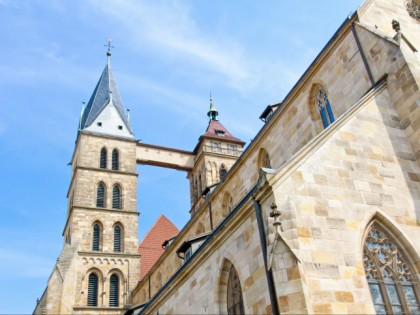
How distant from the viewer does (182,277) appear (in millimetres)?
13086

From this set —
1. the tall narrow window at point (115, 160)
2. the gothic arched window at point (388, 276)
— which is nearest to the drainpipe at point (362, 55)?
the gothic arched window at point (388, 276)

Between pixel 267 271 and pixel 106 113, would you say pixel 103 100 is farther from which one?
pixel 267 271

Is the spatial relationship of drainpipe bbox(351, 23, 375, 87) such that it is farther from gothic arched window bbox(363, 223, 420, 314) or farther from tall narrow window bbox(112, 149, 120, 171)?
tall narrow window bbox(112, 149, 120, 171)

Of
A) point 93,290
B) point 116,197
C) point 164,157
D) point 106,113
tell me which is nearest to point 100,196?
point 116,197

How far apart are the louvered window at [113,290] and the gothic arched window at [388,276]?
2253 centimetres

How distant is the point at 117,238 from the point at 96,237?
4.51 feet

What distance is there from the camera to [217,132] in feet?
129

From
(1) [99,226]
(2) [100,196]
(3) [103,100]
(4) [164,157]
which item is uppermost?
(3) [103,100]

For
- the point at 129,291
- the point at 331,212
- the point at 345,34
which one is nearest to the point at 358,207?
the point at 331,212

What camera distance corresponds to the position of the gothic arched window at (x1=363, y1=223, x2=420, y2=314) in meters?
8.41

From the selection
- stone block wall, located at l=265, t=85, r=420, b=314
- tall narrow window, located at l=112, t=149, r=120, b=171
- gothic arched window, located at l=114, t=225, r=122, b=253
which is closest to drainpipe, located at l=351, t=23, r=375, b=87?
stone block wall, located at l=265, t=85, r=420, b=314

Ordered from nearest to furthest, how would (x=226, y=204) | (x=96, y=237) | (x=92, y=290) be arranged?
(x=226, y=204), (x=92, y=290), (x=96, y=237)

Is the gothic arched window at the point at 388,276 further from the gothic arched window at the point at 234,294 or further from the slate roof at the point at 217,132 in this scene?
the slate roof at the point at 217,132

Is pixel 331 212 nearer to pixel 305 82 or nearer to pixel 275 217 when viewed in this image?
pixel 275 217
